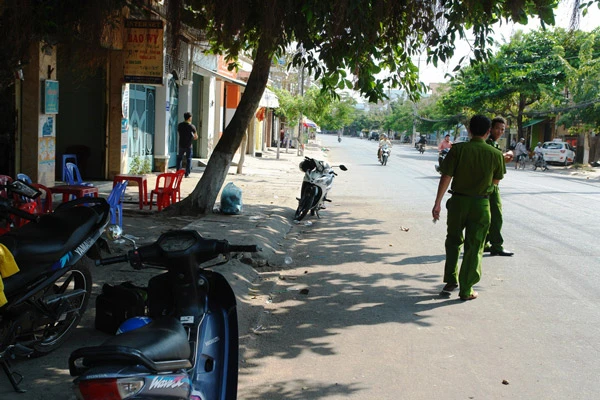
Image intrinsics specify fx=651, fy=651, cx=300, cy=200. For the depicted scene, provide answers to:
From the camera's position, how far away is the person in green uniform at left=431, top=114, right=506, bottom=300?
658 centimetres

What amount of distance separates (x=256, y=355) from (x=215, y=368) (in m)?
1.77

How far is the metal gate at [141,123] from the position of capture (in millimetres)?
17531

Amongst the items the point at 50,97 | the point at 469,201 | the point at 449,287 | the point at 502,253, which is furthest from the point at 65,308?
the point at 50,97

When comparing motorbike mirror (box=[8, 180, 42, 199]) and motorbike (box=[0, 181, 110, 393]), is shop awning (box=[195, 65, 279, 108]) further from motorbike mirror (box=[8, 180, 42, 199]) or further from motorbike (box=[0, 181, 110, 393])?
motorbike (box=[0, 181, 110, 393])

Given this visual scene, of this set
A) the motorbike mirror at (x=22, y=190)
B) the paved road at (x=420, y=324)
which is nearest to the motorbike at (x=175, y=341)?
the paved road at (x=420, y=324)

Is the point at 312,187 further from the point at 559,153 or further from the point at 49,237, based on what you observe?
the point at 559,153

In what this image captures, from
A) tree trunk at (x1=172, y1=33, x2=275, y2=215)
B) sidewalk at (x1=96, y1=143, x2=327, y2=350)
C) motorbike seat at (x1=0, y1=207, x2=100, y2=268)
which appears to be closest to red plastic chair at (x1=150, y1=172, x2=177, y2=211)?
sidewalk at (x1=96, y1=143, x2=327, y2=350)

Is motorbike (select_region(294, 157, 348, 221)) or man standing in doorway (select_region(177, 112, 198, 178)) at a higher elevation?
man standing in doorway (select_region(177, 112, 198, 178))

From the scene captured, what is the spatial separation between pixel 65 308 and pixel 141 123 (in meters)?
14.4

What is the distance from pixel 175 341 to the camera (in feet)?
9.01

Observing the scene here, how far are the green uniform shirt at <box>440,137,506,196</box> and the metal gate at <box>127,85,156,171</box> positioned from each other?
11951 mm

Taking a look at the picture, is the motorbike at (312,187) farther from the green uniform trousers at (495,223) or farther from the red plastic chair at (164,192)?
the green uniform trousers at (495,223)

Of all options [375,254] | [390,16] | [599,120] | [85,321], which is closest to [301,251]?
[375,254]

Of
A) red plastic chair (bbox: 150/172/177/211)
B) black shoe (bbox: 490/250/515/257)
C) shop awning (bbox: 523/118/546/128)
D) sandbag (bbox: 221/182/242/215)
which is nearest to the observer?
black shoe (bbox: 490/250/515/257)
